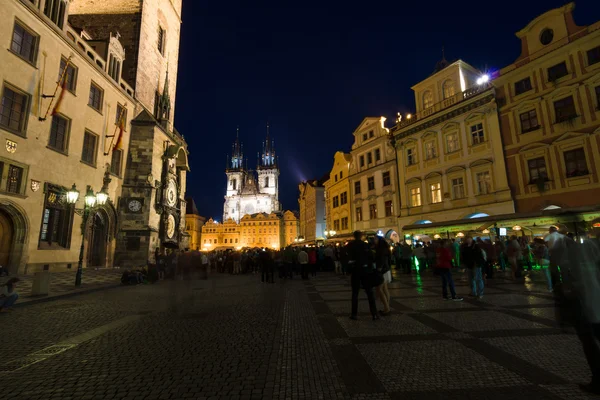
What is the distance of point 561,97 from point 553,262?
21.1 metres

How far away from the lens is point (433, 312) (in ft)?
24.0

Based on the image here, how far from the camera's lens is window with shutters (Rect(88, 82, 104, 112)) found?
2168 centimetres

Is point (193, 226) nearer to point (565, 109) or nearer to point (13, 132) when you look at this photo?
point (13, 132)

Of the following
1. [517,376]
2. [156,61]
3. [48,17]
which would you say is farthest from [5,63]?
[517,376]

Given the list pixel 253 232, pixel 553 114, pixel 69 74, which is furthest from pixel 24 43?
pixel 253 232

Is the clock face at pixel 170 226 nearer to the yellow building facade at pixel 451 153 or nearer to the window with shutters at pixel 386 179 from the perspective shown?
the yellow building facade at pixel 451 153

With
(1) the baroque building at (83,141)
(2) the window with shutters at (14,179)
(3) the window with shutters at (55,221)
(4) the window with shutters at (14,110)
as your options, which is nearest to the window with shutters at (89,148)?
(1) the baroque building at (83,141)

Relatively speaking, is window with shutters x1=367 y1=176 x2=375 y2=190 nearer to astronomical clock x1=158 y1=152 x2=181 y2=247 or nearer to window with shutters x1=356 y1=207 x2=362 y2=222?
window with shutters x1=356 y1=207 x2=362 y2=222

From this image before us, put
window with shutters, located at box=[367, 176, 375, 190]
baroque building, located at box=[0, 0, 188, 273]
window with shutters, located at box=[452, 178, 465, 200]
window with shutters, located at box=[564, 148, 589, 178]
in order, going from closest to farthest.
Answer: baroque building, located at box=[0, 0, 188, 273]
window with shutters, located at box=[564, 148, 589, 178]
window with shutters, located at box=[452, 178, 465, 200]
window with shutters, located at box=[367, 176, 375, 190]

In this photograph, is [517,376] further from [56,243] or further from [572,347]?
[56,243]

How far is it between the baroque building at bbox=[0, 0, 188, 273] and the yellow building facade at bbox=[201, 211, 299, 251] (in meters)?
78.7

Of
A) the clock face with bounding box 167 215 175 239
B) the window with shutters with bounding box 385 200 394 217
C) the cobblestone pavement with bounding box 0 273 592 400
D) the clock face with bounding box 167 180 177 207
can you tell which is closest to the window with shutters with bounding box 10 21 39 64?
the clock face with bounding box 167 180 177 207

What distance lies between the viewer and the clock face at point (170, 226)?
26.0 meters

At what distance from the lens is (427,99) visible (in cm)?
2814
